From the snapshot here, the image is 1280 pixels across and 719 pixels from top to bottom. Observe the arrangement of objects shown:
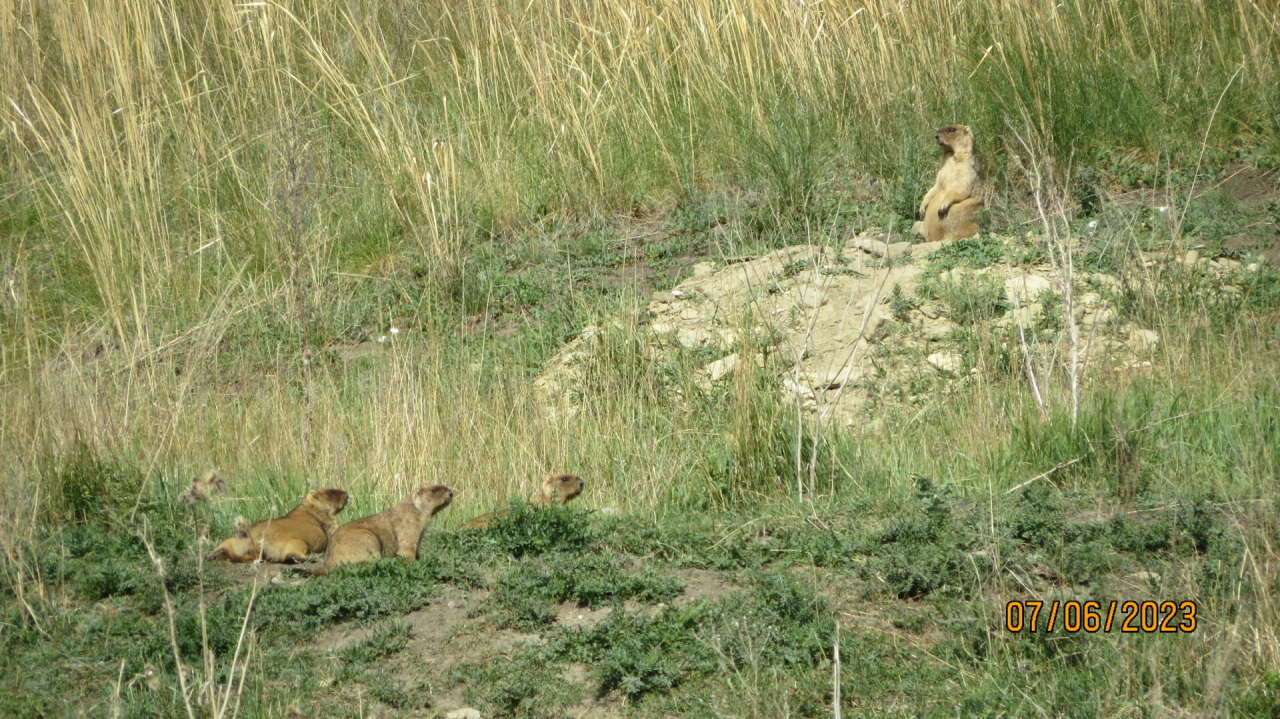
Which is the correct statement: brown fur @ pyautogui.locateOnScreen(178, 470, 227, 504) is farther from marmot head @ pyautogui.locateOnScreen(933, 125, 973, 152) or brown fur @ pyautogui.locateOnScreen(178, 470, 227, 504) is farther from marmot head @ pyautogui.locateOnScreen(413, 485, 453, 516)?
marmot head @ pyautogui.locateOnScreen(933, 125, 973, 152)

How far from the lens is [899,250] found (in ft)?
28.6

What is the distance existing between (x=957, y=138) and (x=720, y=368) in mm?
2826

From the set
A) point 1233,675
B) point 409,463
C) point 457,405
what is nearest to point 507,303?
point 457,405

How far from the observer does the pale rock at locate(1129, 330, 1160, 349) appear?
23.1 ft

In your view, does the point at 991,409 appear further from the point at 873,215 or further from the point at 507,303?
the point at 507,303

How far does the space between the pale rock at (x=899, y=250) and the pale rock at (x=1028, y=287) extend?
881 mm

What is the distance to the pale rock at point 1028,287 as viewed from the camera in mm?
7713

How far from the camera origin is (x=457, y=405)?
6934mm

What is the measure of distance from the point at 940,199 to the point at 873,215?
768mm

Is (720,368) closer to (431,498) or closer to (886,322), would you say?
(886,322)

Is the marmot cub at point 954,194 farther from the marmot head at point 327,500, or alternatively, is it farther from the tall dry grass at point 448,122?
the marmot head at point 327,500

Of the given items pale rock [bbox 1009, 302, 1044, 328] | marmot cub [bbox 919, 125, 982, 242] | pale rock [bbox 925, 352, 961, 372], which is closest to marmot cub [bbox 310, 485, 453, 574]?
pale rock [bbox 925, 352, 961, 372]

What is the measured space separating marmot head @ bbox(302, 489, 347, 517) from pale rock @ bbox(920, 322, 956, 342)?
3992 mm
